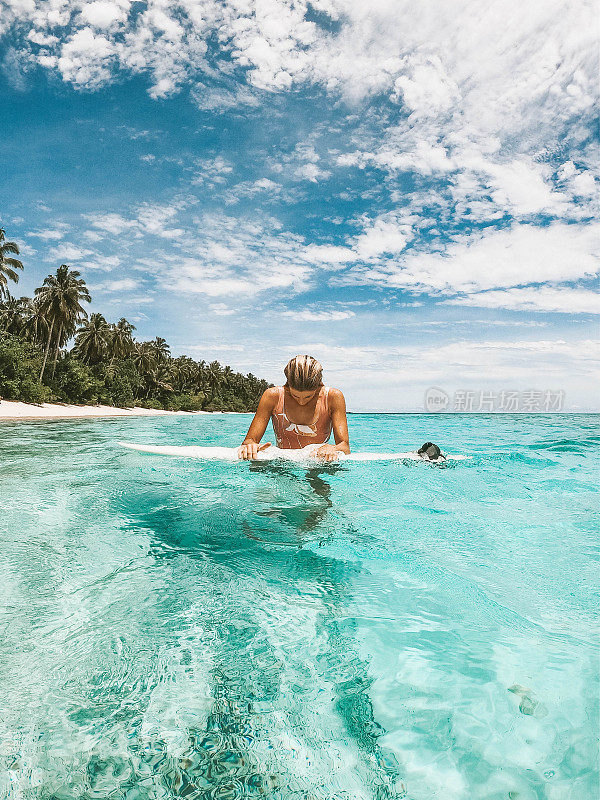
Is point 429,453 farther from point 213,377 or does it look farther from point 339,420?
point 213,377

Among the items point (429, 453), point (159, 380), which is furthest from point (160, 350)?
point (429, 453)

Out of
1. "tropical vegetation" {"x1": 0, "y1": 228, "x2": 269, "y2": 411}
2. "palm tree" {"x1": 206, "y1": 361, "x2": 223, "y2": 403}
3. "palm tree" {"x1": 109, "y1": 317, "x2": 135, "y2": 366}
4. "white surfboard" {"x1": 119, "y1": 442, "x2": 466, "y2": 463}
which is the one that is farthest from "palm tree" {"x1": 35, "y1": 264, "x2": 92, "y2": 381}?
"white surfboard" {"x1": 119, "y1": 442, "x2": 466, "y2": 463}

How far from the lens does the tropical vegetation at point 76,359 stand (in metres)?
40.1

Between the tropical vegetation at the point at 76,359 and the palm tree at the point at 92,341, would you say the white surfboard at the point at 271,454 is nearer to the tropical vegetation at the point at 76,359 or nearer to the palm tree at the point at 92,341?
the tropical vegetation at the point at 76,359

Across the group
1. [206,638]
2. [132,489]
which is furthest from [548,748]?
[132,489]

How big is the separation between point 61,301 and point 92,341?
10.4 metres

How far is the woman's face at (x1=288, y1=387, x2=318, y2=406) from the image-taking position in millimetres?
5352

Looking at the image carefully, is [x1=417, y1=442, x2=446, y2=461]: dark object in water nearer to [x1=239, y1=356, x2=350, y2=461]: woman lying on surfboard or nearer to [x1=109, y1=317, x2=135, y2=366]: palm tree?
[x1=239, y1=356, x2=350, y2=461]: woman lying on surfboard

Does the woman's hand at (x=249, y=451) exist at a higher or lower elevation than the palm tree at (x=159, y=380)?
lower

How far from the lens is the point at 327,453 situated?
4.88 m

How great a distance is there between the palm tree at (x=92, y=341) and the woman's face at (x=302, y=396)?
5734cm

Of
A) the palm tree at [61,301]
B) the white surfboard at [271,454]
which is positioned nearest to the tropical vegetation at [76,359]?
the palm tree at [61,301]

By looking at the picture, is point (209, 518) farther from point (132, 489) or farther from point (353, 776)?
point (353, 776)

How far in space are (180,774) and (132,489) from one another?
5.07 meters
